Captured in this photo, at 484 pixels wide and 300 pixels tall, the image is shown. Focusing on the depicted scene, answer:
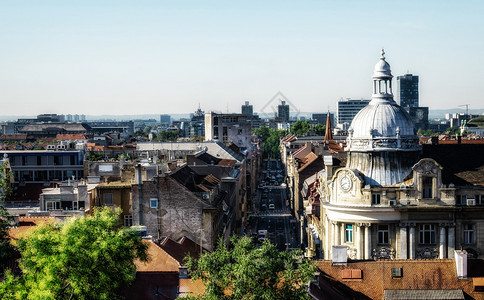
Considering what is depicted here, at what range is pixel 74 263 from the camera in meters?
46.6

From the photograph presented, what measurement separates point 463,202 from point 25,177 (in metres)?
72.8

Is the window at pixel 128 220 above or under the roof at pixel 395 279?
above

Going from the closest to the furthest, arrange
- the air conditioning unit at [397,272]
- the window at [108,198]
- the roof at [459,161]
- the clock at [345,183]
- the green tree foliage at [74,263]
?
the green tree foliage at [74,263], the air conditioning unit at [397,272], the roof at [459,161], the clock at [345,183], the window at [108,198]

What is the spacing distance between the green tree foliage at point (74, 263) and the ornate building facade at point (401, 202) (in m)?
31.0

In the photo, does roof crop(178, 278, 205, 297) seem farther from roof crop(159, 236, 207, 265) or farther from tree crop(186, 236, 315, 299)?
tree crop(186, 236, 315, 299)

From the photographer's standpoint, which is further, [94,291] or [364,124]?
[364,124]

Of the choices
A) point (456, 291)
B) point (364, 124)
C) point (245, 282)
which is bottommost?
point (456, 291)

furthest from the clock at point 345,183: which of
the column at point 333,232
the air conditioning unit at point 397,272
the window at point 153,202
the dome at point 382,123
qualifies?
the air conditioning unit at point 397,272

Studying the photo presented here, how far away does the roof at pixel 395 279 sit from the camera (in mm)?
55594

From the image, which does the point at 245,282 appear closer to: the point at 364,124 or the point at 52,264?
the point at 52,264

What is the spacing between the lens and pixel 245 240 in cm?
4659

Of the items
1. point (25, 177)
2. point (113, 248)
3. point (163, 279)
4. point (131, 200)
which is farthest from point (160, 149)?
point (113, 248)

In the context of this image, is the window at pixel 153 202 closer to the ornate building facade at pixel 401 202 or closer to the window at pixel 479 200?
the ornate building facade at pixel 401 202

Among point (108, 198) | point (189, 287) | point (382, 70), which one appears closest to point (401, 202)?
point (382, 70)
